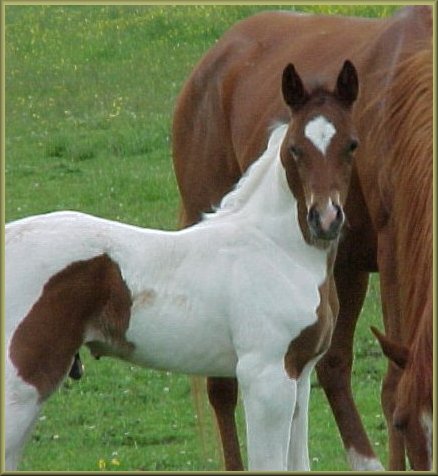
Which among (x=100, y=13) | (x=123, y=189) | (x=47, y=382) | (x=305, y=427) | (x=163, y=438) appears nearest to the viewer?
(x=47, y=382)

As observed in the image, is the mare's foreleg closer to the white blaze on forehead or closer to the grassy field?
the grassy field

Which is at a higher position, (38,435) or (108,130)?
(38,435)

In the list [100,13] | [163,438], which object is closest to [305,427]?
[163,438]

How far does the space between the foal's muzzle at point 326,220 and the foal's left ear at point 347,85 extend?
17.2 inches

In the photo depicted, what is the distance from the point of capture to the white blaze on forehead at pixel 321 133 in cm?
445

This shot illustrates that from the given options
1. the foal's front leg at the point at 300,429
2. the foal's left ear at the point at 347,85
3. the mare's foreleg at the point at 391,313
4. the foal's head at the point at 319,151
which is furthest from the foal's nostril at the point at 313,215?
the mare's foreleg at the point at 391,313

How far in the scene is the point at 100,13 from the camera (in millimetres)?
19625

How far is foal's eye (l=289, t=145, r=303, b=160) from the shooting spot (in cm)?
450

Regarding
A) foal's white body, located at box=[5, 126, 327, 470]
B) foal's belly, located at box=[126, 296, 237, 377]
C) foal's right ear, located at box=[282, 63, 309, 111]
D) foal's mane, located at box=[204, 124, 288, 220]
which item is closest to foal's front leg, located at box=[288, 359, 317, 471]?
foal's white body, located at box=[5, 126, 327, 470]

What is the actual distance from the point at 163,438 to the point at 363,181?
1883 mm

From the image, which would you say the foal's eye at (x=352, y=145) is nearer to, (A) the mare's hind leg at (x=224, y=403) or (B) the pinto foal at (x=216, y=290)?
(B) the pinto foal at (x=216, y=290)

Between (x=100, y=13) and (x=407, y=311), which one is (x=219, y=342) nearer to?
(x=407, y=311)

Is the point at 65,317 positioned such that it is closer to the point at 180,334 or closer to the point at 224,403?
the point at 180,334

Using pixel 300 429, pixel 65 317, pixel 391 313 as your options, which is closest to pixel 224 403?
pixel 391 313
